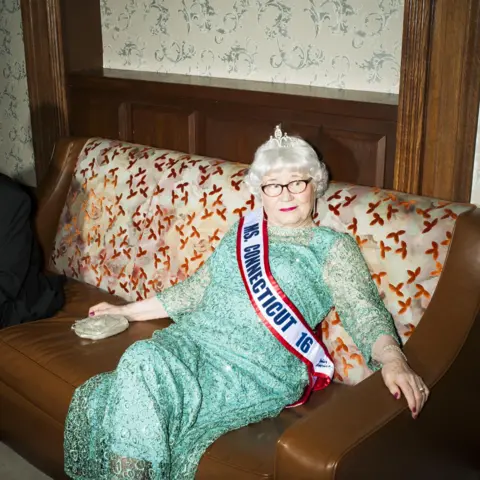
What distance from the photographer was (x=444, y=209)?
2.06 metres

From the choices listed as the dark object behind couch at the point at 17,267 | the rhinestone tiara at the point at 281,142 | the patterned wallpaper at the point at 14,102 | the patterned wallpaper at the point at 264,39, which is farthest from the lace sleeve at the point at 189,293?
the patterned wallpaper at the point at 14,102

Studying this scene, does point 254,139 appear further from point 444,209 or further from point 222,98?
point 444,209

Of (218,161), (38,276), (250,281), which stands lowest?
(38,276)

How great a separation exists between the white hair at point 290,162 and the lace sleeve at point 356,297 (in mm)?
201

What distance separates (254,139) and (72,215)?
0.78 meters

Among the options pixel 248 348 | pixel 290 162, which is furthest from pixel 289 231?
pixel 248 348

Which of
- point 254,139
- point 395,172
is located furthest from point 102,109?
point 395,172

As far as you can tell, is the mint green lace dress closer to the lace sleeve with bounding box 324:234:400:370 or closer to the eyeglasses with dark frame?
the lace sleeve with bounding box 324:234:400:370

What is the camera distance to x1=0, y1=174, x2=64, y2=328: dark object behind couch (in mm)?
2590

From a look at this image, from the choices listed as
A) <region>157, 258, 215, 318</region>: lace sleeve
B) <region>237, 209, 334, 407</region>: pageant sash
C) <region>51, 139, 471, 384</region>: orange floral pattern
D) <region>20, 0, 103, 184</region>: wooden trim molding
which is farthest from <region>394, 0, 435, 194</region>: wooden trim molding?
<region>20, 0, 103, 184</region>: wooden trim molding

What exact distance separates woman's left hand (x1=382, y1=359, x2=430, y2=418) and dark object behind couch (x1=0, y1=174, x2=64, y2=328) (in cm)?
136

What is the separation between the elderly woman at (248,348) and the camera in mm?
1853

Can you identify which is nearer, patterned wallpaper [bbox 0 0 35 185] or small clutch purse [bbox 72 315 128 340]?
small clutch purse [bbox 72 315 128 340]

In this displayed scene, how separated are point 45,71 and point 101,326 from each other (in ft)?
6.05
